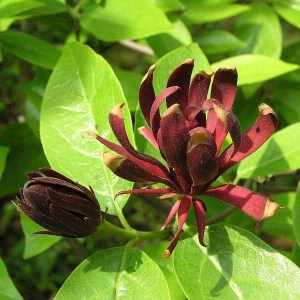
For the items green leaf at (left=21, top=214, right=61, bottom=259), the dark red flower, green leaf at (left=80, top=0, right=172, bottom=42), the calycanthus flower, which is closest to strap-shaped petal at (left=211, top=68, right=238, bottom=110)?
the calycanthus flower

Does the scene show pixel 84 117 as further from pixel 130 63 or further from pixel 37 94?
pixel 130 63

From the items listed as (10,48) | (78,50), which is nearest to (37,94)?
(10,48)

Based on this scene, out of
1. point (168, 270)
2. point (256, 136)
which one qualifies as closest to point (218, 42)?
point (168, 270)

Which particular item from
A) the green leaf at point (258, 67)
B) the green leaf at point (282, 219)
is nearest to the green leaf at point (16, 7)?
the green leaf at point (258, 67)

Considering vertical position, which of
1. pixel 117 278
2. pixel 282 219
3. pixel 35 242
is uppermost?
pixel 117 278

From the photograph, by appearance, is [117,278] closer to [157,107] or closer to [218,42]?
[157,107]

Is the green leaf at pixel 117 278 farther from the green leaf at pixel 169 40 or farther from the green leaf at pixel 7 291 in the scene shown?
the green leaf at pixel 169 40
